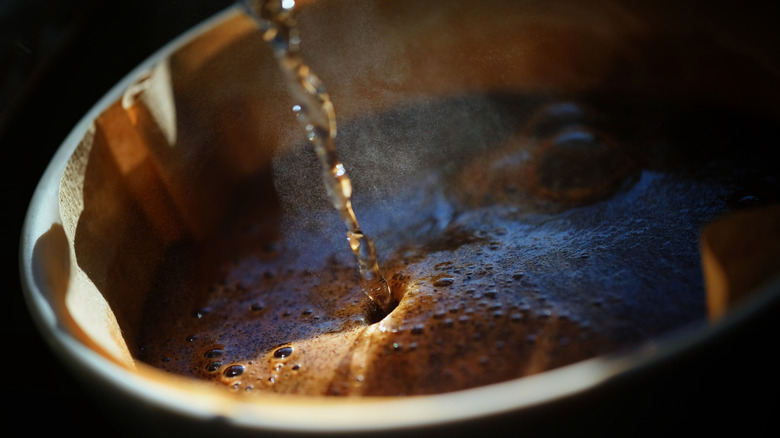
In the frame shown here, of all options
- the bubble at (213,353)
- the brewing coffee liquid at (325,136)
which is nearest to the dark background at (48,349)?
the bubble at (213,353)

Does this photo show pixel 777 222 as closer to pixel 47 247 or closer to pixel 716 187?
pixel 716 187

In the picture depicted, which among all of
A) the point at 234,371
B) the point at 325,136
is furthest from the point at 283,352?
the point at 325,136

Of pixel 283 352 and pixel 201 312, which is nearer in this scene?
pixel 283 352

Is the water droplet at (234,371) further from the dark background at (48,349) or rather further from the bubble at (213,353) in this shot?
the dark background at (48,349)

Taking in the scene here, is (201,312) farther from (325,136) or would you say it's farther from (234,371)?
(325,136)

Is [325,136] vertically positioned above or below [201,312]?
above

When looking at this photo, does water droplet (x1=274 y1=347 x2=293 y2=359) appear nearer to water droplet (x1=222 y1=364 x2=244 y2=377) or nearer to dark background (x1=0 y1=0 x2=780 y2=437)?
water droplet (x1=222 y1=364 x2=244 y2=377)
